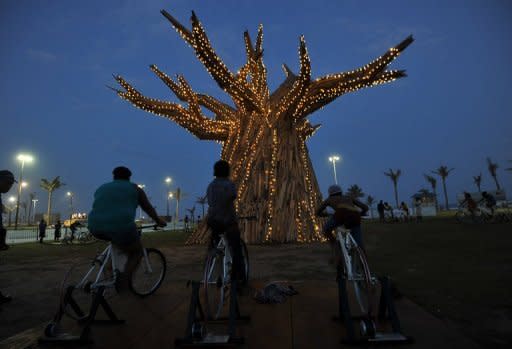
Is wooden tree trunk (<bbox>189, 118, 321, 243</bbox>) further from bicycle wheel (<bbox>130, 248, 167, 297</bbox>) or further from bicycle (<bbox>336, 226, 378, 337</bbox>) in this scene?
bicycle (<bbox>336, 226, 378, 337</bbox>)

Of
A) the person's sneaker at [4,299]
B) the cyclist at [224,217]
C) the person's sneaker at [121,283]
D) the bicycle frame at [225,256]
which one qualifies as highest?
the cyclist at [224,217]

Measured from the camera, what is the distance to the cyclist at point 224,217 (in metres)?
3.86

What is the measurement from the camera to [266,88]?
1291 cm

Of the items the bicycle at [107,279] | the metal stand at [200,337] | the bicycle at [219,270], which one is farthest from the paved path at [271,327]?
the bicycle at [219,270]

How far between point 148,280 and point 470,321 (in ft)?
14.9

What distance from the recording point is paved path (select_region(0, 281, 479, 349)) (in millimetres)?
2744

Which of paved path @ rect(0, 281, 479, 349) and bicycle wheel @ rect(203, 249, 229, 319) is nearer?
paved path @ rect(0, 281, 479, 349)

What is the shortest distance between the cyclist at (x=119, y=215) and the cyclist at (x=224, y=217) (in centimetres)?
102

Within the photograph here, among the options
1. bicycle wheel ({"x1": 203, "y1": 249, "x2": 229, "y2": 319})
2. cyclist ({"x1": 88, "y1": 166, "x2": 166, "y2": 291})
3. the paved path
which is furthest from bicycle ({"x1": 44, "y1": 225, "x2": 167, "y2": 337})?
bicycle wheel ({"x1": 203, "y1": 249, "x2": 229, "y2": 319})

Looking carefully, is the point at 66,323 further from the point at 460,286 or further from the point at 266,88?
the point at 266,88

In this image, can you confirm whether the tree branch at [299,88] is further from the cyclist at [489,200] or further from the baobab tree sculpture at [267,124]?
the cyclist at [489,200]

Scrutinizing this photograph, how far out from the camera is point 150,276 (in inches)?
180

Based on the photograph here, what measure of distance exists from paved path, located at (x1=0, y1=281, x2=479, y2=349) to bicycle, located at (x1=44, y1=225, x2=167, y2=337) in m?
0.27

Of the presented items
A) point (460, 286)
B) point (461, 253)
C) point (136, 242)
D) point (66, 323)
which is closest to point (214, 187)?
point (136, 242)
